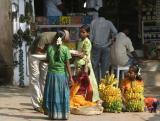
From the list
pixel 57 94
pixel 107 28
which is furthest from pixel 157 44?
pixel 57 94

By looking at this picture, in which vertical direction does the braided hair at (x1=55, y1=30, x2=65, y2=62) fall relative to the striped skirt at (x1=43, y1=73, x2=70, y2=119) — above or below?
above

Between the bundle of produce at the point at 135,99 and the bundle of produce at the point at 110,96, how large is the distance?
0.21m

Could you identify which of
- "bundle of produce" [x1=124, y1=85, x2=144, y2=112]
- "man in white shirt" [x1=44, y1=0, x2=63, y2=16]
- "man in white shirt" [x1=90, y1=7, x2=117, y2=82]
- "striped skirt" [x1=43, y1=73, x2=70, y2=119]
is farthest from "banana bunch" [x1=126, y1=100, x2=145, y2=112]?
"man in white shirt" [x1=44, y1=0, x2=63, y2=16]

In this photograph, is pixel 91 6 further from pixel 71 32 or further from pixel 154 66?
pixel 154 66

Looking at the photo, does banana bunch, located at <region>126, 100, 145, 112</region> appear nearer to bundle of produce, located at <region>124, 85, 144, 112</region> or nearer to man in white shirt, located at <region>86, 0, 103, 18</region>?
bundle of produce, located at <region>124, 85, 144, 112</region>

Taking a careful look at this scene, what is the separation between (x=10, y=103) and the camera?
12.3m

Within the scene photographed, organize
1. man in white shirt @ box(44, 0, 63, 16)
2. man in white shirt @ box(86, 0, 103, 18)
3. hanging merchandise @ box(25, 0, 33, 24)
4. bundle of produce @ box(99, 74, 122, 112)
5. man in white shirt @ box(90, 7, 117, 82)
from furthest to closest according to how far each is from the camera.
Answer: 1. man in white shirt @ box(86, 0, 103, 18)
2. man in white shirt @ box(44, 0, 63, 16)
3. hanging merchandise @ box(25, 0, 33, 24)
4. man in white shirt @ box(90, 7, 117, 82)
5. bundle of produce @ box(99, 74, 122, 112)

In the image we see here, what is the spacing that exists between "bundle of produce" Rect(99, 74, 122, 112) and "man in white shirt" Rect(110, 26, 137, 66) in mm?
2025

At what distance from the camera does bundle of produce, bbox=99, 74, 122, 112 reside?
448 inches

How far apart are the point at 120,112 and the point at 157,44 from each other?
5631 mm

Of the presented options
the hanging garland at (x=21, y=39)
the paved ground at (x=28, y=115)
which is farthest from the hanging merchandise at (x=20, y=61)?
the paved ground at (x=28, y=115)

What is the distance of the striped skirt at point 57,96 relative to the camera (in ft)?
33.8

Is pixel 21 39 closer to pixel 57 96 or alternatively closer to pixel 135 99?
pixel 135 99

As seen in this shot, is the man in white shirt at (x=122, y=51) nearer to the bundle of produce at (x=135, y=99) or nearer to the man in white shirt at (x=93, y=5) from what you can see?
the bundle of produce at (x=135, y=99)
